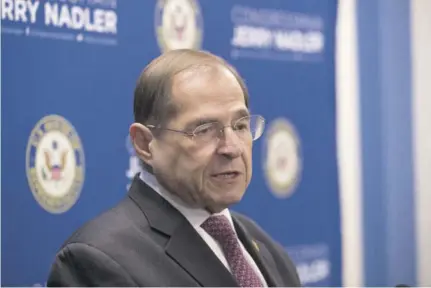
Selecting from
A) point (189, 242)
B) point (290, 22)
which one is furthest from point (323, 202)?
point (189, 242)

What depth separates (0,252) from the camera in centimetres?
250

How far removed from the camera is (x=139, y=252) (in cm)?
183

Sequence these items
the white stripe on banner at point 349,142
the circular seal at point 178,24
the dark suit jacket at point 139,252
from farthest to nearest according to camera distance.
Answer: the white stripe on banner at point 349,142, the circular seal at point 178,24, the dark suit jacket at point 139,252

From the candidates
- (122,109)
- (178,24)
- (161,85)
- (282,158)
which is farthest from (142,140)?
(282,158)

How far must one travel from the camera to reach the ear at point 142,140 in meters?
2.00

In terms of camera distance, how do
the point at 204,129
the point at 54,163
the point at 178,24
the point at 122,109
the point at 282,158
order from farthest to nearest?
1. the point at 282,158
2. the point at 178,24
3. the point at 122,109
4. the point at 54,163
5. the point at 204,129

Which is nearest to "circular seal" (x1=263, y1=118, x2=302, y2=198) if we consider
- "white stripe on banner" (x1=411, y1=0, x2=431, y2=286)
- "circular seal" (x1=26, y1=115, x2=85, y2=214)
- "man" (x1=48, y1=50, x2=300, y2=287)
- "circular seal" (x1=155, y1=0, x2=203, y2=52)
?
"circular seal" (x1=155, y1=0, x2=203, y2=52)

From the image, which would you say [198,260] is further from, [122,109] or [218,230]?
[122,109]

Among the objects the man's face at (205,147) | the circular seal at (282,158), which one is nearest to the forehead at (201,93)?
the man's face at (205,147)

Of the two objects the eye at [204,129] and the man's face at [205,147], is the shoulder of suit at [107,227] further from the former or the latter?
the eye at [204,129]

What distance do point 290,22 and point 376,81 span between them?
3.19 ft

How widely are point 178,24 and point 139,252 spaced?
4.78 feet

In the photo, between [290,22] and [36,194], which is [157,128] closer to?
[36,194]

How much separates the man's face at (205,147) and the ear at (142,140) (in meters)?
0.04
